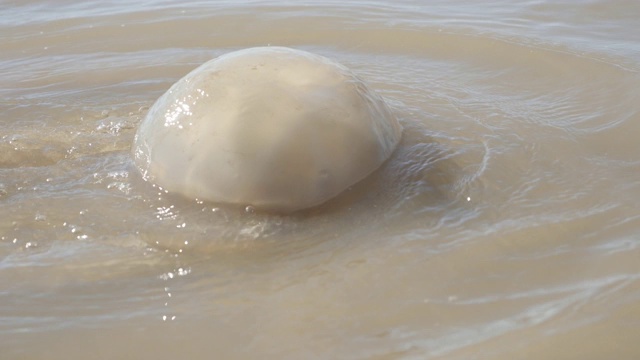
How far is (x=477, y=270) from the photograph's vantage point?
2934mm

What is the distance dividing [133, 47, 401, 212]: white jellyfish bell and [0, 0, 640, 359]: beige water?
0.28 ft

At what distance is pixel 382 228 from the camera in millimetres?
3277

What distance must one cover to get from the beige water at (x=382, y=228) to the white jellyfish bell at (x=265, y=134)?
8 centimetres

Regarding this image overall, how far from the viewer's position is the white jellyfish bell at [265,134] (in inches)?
132

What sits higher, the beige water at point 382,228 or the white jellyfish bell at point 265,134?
the white jellyfish bell at point 265,134

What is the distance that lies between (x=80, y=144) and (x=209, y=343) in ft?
6.06

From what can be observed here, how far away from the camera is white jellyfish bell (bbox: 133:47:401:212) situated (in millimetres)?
3346

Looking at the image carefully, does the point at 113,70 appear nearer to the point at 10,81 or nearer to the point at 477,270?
the point at 10,81

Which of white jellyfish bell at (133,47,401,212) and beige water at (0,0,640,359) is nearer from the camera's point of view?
beige water at (0,0,640,359)

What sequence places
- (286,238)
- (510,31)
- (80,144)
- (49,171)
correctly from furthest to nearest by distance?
1. (510,31)
2. (80,144)
3. (49,171)
4. (286,238)

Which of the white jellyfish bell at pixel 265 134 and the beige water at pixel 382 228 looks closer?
the beige water at pixel 382 228

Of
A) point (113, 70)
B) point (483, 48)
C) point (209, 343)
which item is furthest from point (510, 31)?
point (209, 343)

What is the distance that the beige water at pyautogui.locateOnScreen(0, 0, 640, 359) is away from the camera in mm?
2617

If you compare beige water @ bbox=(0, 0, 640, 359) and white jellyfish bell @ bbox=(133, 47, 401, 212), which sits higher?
white jellyfish bell @ bbox=(133, 47, 401, 212)
